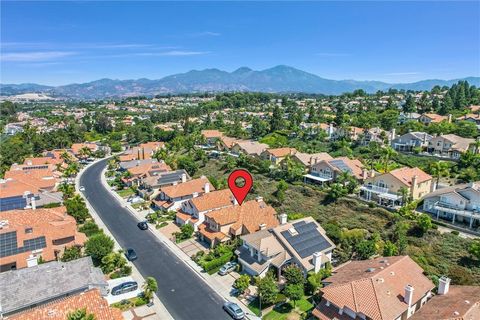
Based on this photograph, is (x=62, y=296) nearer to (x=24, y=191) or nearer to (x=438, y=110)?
(x=24, y=191)

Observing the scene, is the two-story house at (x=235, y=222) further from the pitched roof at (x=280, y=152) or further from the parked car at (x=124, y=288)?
the pitched roof at (x=280, y=152)

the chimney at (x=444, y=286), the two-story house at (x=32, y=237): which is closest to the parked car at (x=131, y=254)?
the two-story house at (x=32, y=237)

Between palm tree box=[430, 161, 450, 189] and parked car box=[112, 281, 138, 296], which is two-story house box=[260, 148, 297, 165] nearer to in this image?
palm tree box=[430, 161, 450, 189]

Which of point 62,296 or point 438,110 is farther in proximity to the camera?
point 438,110

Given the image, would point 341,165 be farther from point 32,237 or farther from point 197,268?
point 32,237

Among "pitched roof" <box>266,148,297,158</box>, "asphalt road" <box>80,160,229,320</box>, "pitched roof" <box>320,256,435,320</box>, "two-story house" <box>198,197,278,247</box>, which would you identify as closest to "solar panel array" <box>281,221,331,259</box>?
"pitched roof" <box>320,256,435,320</box>

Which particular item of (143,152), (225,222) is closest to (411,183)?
(225,222)
